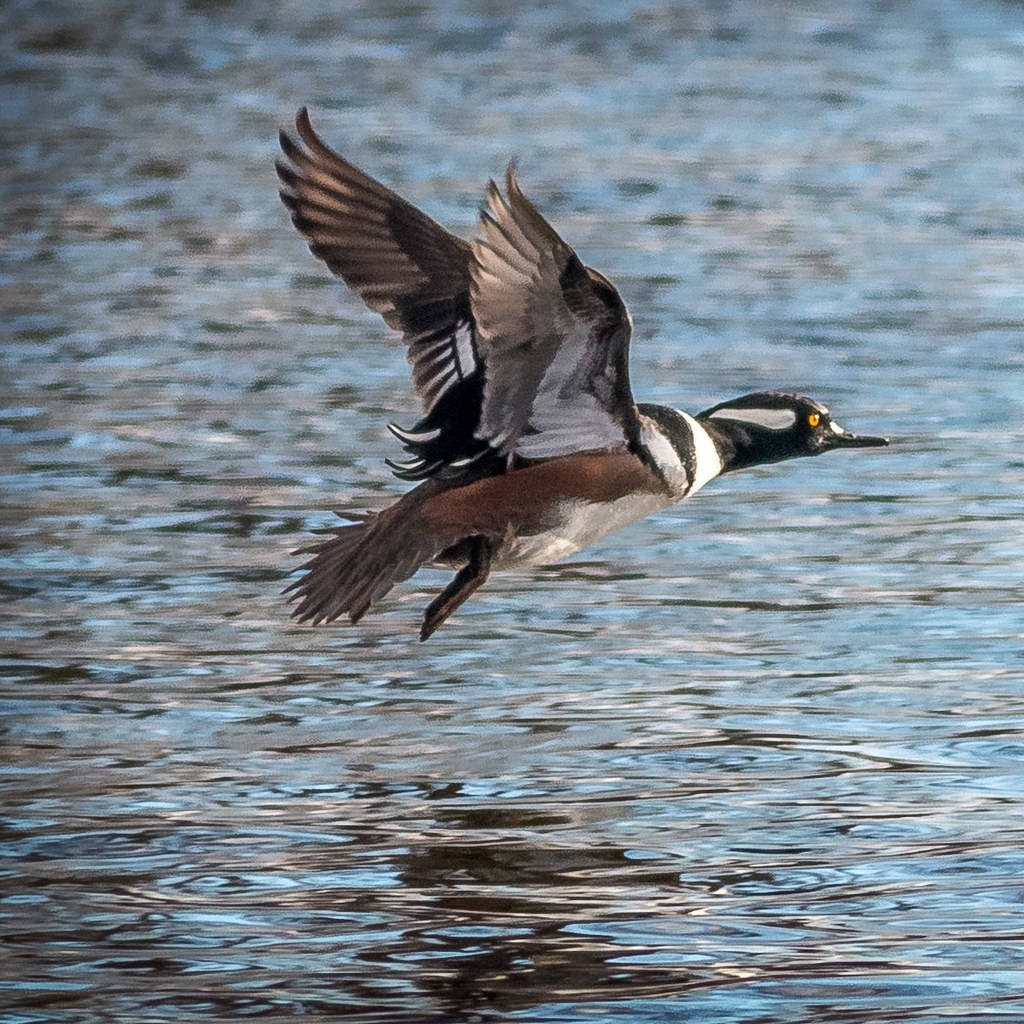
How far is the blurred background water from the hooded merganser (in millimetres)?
438

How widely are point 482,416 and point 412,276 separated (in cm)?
59

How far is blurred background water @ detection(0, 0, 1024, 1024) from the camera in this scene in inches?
191

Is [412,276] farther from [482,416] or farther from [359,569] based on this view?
[359,569]

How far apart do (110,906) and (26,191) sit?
9326mm

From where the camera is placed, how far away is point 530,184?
44.7 ft

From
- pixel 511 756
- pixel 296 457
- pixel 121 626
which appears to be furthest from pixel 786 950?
pixel 296 457

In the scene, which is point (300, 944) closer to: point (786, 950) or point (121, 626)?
point (786, 950)

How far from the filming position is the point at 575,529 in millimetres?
6191

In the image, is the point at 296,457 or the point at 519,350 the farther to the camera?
the point at 296,457

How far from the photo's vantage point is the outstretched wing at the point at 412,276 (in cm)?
622

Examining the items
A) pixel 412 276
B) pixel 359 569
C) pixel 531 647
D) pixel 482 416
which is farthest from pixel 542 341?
pixel 531 647

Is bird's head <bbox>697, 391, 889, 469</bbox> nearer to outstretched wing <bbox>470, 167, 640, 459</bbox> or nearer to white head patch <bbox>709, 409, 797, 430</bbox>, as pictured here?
white head patch <bbox>709, 409, 797, 430</bbox>

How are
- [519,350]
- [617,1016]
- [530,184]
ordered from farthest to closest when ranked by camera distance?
[530,184], [519,350], [617,1016]

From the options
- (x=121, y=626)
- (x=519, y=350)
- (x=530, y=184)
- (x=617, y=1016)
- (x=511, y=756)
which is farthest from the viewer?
(x=530, y=184)
